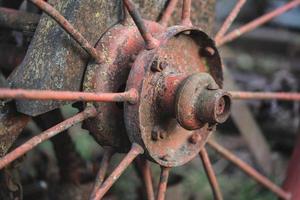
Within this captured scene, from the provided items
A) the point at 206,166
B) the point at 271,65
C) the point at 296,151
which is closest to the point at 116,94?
the point at 206,166

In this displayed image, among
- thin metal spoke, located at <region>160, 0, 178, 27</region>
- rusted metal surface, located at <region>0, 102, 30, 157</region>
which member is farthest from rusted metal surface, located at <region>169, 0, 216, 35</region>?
rusted metal surface, located at <region>0, 102, 30, 157</region>

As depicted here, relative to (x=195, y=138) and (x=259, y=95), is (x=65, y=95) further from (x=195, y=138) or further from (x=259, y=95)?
(x=259, y=95)

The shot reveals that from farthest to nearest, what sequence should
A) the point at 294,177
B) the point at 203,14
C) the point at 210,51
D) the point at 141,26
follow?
the point at 294,177 → the point at 203,14 → the point at 210,51 → the point at 141,26

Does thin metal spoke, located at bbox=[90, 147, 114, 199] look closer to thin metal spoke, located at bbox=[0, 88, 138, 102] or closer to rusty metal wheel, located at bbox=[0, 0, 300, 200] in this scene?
rusty metal wheel, located at bbox=[0, 0, 300, 200]

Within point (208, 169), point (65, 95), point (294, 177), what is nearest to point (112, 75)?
point (65, 95)

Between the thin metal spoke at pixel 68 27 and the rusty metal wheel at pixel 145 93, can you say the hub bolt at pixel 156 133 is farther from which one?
the thin metal spoke at pixel 68 27
